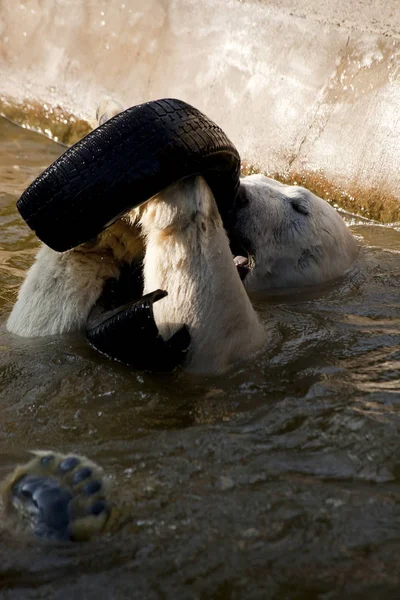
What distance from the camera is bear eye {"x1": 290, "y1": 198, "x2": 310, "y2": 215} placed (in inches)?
167

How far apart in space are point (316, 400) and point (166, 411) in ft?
1.74

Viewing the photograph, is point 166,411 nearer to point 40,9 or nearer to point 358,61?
point 358,61

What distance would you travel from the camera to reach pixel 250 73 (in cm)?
671

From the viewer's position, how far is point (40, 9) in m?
7.80

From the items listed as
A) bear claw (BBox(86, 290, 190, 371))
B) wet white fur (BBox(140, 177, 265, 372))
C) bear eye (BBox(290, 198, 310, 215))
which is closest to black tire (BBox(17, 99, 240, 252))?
wet white fur (BBox(140, 177, 265, 372))

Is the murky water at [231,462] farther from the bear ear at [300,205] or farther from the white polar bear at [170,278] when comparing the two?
the bear ear at [300,205]

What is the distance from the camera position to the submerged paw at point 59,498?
7.04ft

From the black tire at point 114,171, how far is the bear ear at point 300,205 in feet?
5.13

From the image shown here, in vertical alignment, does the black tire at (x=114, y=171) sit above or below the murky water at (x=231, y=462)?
above

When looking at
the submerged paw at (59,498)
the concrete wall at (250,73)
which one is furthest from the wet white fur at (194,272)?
the concrete wall at (250,73)

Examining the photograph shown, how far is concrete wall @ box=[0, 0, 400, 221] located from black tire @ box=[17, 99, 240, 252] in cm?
346

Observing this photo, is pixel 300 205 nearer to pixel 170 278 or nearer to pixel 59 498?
pixel 170 278

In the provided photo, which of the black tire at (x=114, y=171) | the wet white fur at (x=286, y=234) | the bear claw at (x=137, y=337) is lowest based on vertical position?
the bear claw at (x=137, y=337)

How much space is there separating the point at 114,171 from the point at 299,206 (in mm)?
1811
